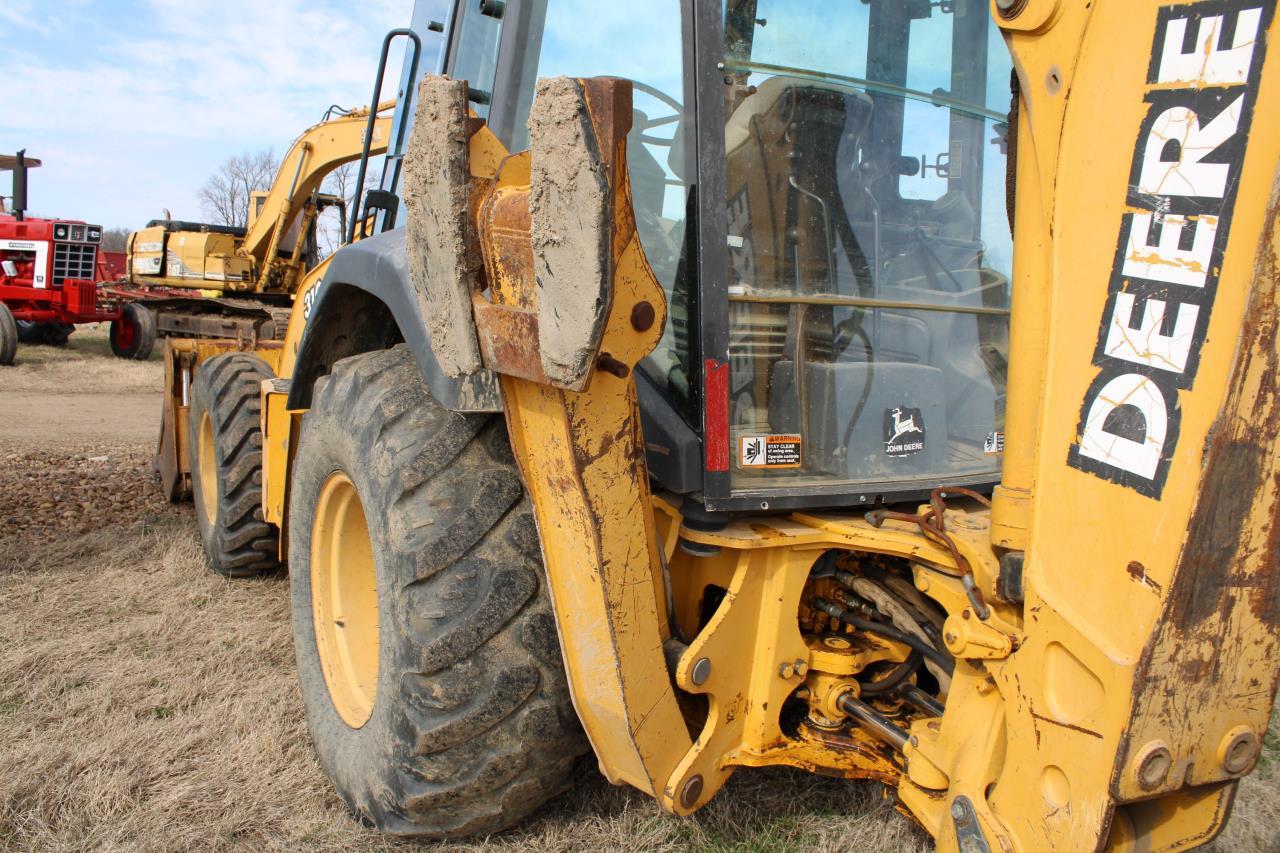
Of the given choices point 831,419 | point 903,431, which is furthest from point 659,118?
point 903,431

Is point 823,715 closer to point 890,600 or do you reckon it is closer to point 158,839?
point 890,600

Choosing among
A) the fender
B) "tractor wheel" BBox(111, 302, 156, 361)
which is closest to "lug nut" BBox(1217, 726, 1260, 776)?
the fender

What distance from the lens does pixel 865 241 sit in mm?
2162

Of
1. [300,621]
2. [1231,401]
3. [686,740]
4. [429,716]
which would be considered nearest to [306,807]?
[300,621]

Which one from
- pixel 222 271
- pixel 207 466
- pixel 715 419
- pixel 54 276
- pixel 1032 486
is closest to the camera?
pixel 1032 486

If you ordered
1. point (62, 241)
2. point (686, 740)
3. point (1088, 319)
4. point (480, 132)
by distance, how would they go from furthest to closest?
point (62, 241) < point (686, 740) < point (480, 132) < point (1088, 319)

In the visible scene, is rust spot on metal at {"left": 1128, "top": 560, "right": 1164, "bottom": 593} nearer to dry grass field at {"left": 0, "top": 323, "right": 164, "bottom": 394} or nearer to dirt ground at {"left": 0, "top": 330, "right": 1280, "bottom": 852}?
dirt ground at {"left": 0, "top": 330, "right": 1280, "bottom": 852}

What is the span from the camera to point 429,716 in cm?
206

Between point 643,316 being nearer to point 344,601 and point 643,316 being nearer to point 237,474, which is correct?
point 344,601

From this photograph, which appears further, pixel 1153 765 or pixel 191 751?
pixel 191 751

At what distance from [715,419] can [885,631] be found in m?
0.65

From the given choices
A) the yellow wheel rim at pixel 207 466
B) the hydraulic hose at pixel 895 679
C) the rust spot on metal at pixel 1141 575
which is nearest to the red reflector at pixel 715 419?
the hydraulic hose at pixel 895 679

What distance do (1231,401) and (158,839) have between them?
2591 millimetres

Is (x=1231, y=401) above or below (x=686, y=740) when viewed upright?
above
